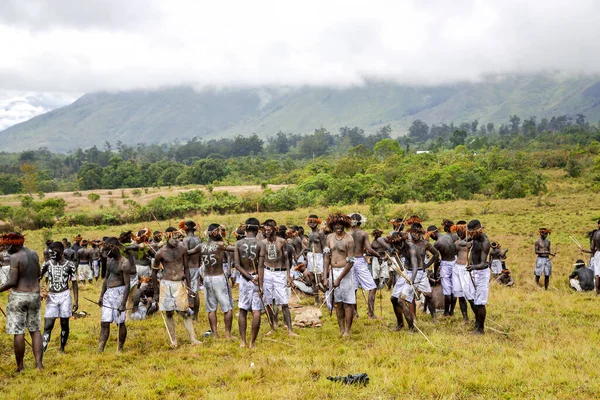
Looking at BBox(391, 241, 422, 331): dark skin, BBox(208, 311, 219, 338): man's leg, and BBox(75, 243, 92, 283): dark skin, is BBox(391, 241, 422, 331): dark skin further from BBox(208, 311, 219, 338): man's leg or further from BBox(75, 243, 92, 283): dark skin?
BBox(75, 243, 92, 283): dark skin

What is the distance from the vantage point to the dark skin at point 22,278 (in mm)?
7066

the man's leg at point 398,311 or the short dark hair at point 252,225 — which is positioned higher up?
the short dark hair at point 252,225

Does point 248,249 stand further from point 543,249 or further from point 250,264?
point 543,249

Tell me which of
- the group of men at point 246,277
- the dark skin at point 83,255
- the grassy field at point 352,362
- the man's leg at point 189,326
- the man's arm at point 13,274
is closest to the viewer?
the grassy field at point 352,362

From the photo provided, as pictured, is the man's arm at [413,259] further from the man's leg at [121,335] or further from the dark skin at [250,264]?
the man's leg at [121,335]

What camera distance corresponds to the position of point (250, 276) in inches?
334

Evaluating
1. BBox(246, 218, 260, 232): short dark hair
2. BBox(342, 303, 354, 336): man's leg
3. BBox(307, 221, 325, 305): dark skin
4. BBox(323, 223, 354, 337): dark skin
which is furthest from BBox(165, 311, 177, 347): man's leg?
BBox(307, 221, 325, 305): dark skin

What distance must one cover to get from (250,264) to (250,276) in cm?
42

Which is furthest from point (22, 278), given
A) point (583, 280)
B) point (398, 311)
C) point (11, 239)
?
point (583, 280)

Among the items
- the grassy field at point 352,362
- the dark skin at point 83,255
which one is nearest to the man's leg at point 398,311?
the grassy field at point 352,362

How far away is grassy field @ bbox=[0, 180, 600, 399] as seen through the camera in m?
6.38

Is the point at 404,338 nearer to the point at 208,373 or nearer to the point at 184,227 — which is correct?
the point at 208,373

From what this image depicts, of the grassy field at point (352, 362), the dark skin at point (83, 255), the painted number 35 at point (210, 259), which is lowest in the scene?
the grassy field at point (352, 362)

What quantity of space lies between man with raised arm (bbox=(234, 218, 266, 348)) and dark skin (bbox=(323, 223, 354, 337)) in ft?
3.95
